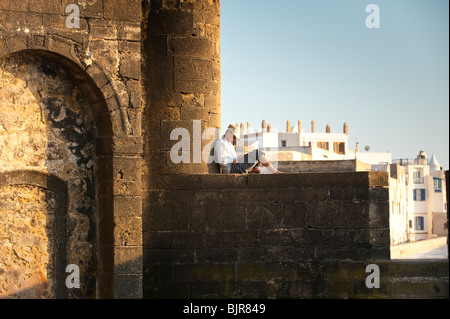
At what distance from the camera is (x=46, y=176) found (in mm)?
10008

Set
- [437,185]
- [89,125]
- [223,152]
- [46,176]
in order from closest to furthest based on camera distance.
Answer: [46,176]
[89,125]
[223,152]
[437,185]

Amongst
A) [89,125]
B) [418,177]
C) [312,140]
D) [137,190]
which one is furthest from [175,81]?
[418,177]

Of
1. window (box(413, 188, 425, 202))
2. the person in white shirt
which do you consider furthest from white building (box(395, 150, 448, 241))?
the person in white shirt

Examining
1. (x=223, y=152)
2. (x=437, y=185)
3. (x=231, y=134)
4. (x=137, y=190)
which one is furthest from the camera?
(x=437, y=185)

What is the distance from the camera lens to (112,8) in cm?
1011

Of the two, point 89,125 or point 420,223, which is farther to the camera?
point 420,223

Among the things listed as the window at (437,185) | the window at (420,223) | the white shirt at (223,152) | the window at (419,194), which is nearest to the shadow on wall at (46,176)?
the white shirt at (223,152)

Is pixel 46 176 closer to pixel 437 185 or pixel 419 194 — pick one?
pixel 419 194

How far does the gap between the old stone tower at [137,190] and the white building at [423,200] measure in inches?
2765

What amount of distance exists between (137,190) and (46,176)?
1138 millimetres

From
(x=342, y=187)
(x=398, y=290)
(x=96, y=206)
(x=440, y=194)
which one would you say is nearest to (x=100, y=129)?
(x=96, y=206)

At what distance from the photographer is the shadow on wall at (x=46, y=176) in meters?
9.75

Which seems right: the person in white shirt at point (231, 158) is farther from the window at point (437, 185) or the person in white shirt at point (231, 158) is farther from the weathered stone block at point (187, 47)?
the window at point (437, 185)
